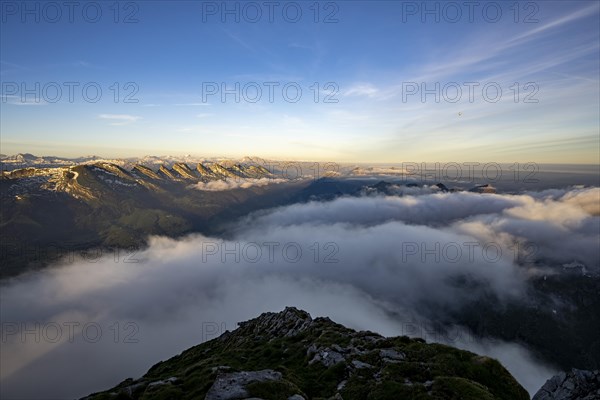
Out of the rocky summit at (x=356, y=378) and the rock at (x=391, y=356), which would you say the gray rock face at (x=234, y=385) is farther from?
the rock at (x=391, y=356)

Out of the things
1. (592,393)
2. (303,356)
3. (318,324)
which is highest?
(592,393)

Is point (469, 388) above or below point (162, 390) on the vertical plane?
above

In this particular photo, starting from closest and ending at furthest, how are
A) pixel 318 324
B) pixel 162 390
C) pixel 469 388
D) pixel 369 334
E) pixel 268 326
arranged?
pixel 469 388 → pixel 162 390 → pixel 369 334 → pixel 318 324 → pixel 268 326

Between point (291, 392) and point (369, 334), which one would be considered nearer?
point (291, 392)

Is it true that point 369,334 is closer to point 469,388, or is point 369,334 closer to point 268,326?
point 469,388

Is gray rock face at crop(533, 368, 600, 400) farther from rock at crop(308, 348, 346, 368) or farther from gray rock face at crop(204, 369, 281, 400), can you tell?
gray rock face at crop(204, 369, 281, 400)

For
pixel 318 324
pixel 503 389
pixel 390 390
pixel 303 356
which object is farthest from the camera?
pixel 318 324

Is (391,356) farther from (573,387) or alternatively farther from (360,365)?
(573,387)

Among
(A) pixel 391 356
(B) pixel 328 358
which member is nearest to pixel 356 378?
(A) pixel 391 356

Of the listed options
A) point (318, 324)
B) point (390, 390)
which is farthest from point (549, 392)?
point (318, 324)
